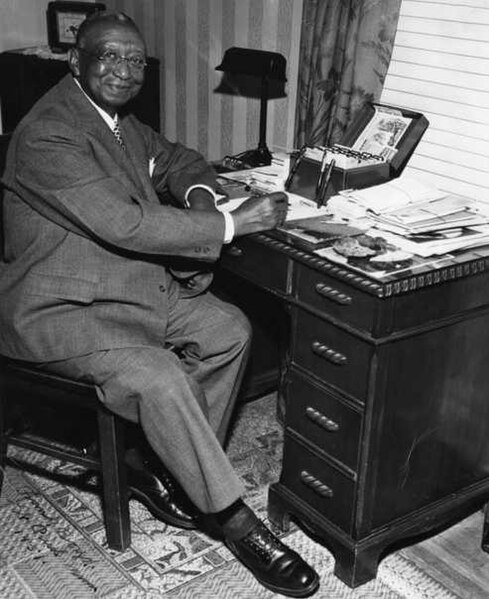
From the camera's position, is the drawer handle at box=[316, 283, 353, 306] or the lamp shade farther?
the lamp shade

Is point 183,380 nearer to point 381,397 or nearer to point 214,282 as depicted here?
point 381,397

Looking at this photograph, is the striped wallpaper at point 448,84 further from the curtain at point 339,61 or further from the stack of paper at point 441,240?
the stack of paper at point 441,240

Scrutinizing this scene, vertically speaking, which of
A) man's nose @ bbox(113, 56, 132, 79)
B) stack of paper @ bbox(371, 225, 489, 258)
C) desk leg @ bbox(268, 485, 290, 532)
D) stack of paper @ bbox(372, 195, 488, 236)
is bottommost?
desk leg @ bbox(268, 485, 290, 532)

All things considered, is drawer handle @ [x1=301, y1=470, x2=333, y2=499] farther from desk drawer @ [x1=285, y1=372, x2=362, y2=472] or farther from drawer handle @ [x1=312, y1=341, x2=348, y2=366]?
drawer handle @ [x1=312, y1=341, x2=348, y2=366]

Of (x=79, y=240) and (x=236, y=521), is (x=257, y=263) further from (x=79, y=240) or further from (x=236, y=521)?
(x=236, y=521)

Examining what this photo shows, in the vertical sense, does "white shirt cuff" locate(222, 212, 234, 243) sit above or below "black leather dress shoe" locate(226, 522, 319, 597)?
above

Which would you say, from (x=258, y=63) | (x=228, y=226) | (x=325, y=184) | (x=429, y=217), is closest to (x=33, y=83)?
(x=258, y=63)

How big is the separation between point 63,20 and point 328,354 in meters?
3.41

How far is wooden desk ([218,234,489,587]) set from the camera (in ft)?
7.38

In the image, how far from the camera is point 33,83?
482cm

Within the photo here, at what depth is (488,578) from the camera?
2.54 m

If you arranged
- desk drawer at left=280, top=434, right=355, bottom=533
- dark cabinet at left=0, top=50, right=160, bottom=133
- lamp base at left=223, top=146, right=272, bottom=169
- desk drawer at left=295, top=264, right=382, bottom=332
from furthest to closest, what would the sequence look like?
1. dark cabinet at left=0, top=50, right=160, bottom=133
2. lamp base at left=223, top=146, right=272, bottom=169
3. desk drawer at left=280, top=434, right=355, bottom=533
4. desk drawer at left=295, top=264, right=382, bottom=332

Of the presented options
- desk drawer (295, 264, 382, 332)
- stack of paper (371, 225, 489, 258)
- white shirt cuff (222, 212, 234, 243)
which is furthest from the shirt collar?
stack of paper (371, 225, 489, 258)

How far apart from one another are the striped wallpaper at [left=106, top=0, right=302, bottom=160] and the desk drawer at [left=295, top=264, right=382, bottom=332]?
1.47 metres
